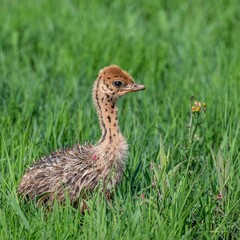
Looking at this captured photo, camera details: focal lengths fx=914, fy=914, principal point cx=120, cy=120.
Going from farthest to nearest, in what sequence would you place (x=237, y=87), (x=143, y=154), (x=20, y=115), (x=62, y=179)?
(x=237, y=87) < (x=20, y=115) < (x=143, y=154) < (x=62, y=179)

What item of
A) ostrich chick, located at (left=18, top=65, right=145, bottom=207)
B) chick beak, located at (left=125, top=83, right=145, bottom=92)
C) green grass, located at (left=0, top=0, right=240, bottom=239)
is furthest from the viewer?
chick beak, located at (left=125, top=83, right=145, bottom=92)

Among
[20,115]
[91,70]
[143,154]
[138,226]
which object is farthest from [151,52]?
[138,226]

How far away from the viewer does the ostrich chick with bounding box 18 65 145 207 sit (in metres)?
5.95

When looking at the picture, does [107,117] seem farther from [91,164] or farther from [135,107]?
[135,107]

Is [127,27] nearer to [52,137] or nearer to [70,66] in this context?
[70,66]

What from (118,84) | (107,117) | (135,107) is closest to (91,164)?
(107,117)

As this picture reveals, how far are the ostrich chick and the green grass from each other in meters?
0.14

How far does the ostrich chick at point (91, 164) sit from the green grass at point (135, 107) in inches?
5.4

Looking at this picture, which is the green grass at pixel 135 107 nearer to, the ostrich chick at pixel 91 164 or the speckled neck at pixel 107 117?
the ostrich chick at pixel 91 164

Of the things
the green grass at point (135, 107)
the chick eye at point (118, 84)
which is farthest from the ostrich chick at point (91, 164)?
the green grass at point (135, 107)

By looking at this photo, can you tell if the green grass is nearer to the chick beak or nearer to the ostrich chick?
the ostrich chick

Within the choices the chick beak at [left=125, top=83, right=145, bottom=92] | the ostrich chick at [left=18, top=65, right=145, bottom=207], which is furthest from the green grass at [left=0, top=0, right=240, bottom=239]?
the chick beak at [left=125, top=83, right=145, bottom=92]

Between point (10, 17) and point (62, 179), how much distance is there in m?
5.01

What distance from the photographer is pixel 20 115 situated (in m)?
7.62
